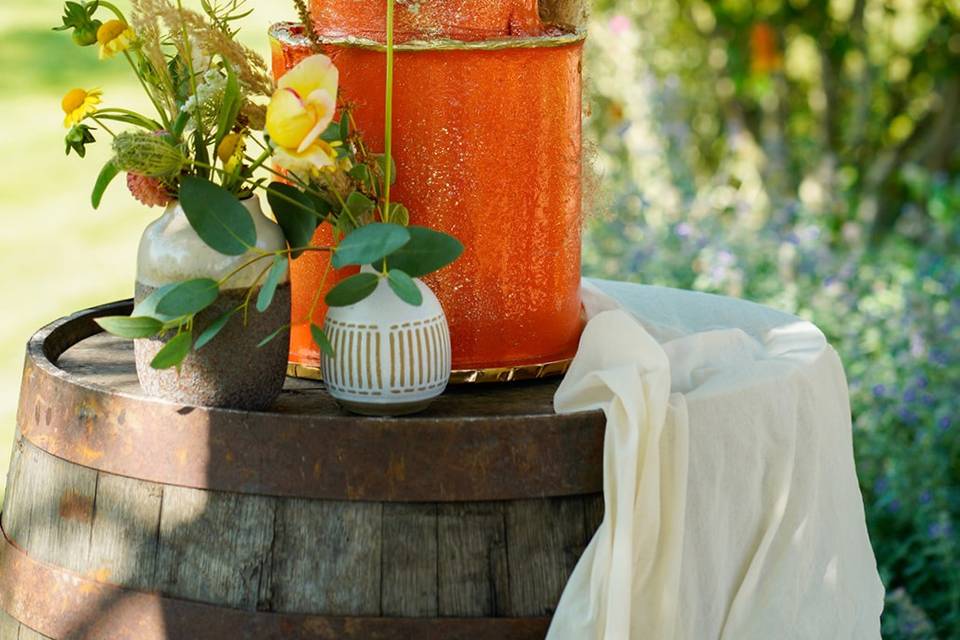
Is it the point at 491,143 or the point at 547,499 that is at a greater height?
the point at 491,143

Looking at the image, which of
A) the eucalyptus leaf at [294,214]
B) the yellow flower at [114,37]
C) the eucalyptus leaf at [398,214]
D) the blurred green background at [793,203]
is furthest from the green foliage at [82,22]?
the blurred green background at [793,203]

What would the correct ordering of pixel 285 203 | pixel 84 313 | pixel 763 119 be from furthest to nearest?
pixel 763 119 < pixel 84 313 < pixel 285 203

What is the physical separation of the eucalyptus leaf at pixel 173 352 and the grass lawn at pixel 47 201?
7.55 ft

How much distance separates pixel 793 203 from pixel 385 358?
2.39 meters

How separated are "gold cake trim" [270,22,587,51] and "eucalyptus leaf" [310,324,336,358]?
338 mm

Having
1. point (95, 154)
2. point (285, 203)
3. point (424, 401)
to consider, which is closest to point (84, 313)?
point (285, 203)

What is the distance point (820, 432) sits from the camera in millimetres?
1521

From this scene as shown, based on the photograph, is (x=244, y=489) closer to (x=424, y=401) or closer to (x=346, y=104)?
(x=424, y=401)

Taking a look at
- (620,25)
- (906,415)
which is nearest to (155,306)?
(906,415)

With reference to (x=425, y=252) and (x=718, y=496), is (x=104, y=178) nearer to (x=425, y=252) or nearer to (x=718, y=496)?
(x=425, y=252)

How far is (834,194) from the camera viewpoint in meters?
4.09

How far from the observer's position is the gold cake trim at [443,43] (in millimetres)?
1486

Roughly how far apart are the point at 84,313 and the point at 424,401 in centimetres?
59

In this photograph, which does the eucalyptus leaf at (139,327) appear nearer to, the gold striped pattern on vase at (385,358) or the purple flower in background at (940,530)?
the gold striped pattern on vase at (385,358)
